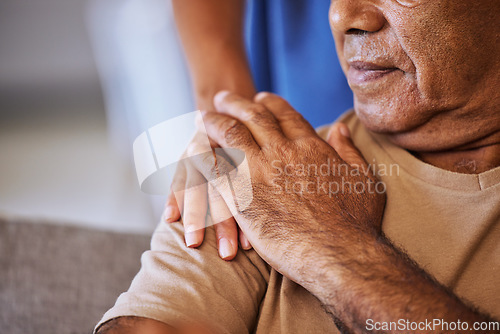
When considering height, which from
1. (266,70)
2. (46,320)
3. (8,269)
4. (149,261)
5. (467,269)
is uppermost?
(266,70)

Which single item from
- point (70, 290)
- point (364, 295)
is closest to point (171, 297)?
point (364, 295)

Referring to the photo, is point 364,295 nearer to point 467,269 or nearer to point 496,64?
point 467,269

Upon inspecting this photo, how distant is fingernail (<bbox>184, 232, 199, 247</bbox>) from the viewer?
94cm

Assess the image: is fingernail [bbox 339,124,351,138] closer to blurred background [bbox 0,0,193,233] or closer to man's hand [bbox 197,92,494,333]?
man's hand [bbox 197,92,494,333]

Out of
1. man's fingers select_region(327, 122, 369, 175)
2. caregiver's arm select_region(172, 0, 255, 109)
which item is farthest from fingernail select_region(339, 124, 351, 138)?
caregiver's arm select_region(172, 0, 255, 109)

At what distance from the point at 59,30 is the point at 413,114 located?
3.48 m

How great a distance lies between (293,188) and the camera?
0.95 meters

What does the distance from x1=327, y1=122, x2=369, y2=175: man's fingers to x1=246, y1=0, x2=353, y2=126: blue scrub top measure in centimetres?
55

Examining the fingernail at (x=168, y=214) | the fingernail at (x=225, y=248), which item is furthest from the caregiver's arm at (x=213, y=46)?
the fingernail at (x=225, y=248)

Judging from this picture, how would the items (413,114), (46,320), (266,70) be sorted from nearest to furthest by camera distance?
(413,114)
(46,320)
(266,70)

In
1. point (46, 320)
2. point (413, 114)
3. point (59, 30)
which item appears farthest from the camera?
point (59, 30)

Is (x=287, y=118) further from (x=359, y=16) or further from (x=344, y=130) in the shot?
(x=359, y=16)

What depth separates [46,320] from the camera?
134cm

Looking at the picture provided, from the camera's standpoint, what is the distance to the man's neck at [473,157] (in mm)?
1074
